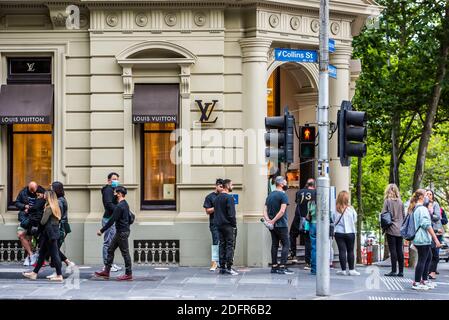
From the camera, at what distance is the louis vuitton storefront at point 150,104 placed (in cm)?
2325

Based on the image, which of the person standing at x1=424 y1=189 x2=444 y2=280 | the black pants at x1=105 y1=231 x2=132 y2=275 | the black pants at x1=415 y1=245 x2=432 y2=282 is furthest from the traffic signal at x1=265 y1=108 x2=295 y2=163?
the person standing at x1=424 y1=189 x2=444 y2=280

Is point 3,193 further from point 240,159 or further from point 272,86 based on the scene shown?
point 272,86

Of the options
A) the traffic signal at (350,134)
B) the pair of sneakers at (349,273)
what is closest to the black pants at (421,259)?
the pair of sneakers at (349,273)

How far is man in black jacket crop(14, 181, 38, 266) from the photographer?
74.0 feet

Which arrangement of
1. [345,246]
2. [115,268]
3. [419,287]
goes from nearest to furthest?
1. [419,287]
2. [345,246]
3. [115,268]

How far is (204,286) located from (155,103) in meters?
5.32

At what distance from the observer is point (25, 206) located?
22641mm

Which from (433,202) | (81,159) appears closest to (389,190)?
(433,202)

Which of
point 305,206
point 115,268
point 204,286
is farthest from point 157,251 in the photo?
point 204,286

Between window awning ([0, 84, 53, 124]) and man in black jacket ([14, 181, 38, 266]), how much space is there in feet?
4.92

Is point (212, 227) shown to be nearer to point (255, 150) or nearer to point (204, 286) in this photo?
point (255, 150)

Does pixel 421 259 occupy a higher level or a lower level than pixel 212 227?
lower

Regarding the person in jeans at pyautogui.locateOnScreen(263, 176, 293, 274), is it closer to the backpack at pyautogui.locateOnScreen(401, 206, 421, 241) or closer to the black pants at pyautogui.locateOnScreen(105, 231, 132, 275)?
the backpack at pyautogui.locateOnScreen(401, 206, 421, 241)

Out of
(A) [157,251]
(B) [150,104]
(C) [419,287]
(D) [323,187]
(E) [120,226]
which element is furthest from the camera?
(A) [157,251]
